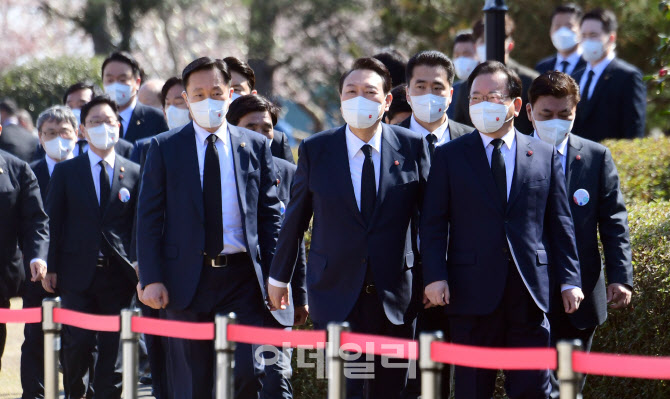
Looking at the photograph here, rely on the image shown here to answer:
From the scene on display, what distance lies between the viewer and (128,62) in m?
9.71

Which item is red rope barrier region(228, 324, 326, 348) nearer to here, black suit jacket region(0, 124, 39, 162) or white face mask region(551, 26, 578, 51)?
white face mask region(551, 26, 578, 51)

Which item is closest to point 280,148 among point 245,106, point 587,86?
point 245,106

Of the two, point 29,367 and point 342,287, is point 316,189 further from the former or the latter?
point 29,367

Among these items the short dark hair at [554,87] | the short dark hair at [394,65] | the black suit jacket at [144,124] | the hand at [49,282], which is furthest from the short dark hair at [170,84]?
the short dark hair at [554,87]

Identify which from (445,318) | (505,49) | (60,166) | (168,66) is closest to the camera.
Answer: (445,318)

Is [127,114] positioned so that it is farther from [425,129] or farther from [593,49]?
[593,49]

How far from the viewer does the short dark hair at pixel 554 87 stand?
604 centimetres

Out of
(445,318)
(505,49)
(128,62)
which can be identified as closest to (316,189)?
(445,318)

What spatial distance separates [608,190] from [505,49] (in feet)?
10.9

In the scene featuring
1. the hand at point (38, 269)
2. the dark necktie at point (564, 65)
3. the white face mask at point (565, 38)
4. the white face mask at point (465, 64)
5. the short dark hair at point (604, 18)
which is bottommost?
the hand at point (38, 269)

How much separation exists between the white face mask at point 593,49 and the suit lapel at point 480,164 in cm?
424

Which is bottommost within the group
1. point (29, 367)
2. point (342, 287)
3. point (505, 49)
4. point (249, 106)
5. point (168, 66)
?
point (29, 367)

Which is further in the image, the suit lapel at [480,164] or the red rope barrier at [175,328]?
the suit lapel at [480,164]

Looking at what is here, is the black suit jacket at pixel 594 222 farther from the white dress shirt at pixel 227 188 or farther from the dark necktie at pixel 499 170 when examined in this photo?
the white dress shirt at pixel 227 188
